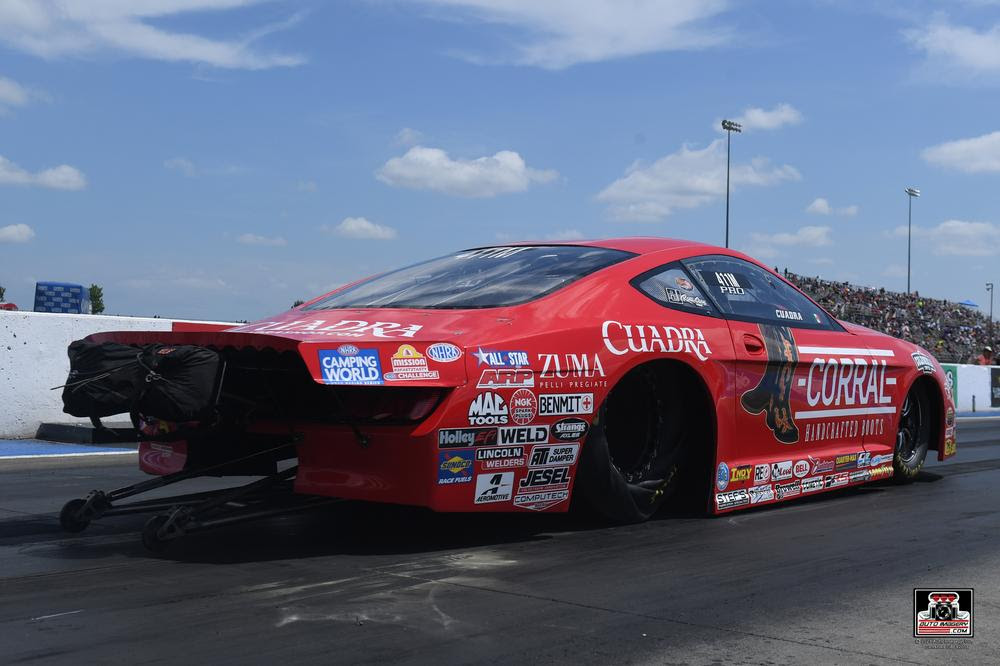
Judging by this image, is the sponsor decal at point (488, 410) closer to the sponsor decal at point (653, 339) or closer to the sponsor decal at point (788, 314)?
the sponsor decal at point (653, 339)

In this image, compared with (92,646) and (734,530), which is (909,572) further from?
(92,646)

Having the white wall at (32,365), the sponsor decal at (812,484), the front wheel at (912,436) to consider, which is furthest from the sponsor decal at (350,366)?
the white wall at (32,365)

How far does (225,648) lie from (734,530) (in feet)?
9.33

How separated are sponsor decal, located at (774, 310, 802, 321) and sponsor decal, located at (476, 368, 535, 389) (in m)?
2.11

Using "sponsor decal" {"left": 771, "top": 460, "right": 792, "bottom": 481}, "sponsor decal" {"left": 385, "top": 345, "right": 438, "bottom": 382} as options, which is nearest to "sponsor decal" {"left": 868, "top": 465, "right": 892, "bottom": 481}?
"sponsor decal" {"left": 771, "top": 460, "right": 792, "bottom": 481}

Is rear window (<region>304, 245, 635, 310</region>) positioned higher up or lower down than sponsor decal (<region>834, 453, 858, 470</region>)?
higher up

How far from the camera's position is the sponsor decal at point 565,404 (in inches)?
166

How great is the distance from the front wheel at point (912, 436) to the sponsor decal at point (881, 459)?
0.75 feet

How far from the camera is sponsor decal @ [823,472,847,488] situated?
5.92 m

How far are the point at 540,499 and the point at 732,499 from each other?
1.38 metres

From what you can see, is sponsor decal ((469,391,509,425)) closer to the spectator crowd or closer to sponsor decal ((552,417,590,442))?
sponsor decal ((552,417,590,442))

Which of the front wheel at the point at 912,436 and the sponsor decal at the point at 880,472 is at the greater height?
the front wheel at the point at 912,436

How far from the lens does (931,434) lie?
7195 mm

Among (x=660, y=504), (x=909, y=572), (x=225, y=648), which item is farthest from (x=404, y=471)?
Result: (x=909, y=572)
